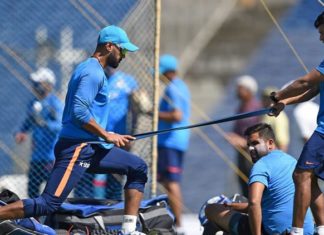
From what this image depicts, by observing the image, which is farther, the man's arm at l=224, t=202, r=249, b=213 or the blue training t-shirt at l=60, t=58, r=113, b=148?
the man's arm at l=224, t=202, r=249, b=213

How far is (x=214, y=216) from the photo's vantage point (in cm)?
842

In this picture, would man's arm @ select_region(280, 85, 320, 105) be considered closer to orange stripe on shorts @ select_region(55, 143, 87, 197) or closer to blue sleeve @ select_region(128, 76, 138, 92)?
orange stripe on shorts @ select_region(55, 143, 87, 197)

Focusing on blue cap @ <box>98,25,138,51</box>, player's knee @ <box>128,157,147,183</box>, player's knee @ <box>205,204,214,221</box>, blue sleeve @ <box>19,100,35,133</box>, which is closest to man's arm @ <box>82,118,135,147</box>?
player's knee @ <box>128,157,147,183</box>

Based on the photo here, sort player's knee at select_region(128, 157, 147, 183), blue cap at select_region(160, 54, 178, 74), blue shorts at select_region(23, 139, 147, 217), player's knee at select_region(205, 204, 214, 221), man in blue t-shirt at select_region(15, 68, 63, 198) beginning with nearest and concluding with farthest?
blue shorts at select_region(23, 139, 147, 217)
player's knee at select_region(128, 157, 147, 183)
player's knee at select_region(205, 204, 214, 221)
man in blue t-shirt at select_region(15, 68, 63, 198)
blue cap at select_region(160, 54, 178, 74)

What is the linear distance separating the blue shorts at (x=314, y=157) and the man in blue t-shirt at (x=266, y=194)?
43cm

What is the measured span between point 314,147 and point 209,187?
10436 mm

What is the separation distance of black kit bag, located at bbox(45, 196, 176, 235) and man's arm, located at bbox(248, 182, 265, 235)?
46.1 inches

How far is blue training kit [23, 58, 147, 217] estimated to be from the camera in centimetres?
791

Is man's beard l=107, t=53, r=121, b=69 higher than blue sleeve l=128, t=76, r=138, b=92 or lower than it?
lower

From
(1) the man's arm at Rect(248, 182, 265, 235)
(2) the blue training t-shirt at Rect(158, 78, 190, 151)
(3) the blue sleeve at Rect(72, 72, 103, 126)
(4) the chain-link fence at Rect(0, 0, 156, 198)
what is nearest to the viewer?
(1) the man's arm at Rect(248, 182, 265, 235)

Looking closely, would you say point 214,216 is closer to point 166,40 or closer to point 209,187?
point 209,187

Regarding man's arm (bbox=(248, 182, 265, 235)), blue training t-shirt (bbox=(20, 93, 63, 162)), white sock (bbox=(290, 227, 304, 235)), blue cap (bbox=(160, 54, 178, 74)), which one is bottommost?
white sock (bbox=(290, 227, 304, 235))

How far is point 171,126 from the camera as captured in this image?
11.5 m

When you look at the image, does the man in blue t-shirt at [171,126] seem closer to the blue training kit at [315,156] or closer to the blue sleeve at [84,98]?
the blue sleeve at [84,98]
